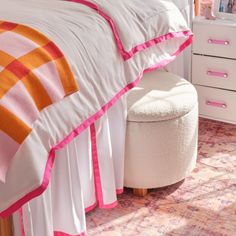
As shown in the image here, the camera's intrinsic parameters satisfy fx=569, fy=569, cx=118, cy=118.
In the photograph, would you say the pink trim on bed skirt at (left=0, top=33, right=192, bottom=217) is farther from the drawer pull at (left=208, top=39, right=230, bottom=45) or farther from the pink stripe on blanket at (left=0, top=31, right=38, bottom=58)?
the drawer pull at (left=208, top=39, right=230, bottom=45)

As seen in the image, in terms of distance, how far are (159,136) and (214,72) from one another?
80cm

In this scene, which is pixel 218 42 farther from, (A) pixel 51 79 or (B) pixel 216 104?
(A) pixel 51 79

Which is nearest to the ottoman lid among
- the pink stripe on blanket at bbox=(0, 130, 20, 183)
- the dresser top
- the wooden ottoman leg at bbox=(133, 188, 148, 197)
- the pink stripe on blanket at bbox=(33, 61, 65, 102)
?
the wooden ottoman leg at bbox=(133, 188, 148, 197)

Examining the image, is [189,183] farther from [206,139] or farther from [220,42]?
[220,42]

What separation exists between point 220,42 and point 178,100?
657 mm

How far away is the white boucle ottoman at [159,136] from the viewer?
229cm

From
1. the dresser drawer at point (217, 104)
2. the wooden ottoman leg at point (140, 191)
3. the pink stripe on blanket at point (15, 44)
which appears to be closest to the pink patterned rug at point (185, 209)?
the wooden ottoman leg at point (140, 191)

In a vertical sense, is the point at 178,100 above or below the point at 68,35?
below

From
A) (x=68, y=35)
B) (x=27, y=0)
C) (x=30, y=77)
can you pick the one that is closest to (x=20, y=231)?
(x=30, y=77)

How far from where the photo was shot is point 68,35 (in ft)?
6.55

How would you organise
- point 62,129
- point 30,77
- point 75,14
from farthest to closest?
point 75,14
point 62,129
point 30,77

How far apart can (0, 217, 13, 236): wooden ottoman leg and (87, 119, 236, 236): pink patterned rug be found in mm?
433

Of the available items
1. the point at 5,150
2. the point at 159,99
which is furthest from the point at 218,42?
the point at 5,150

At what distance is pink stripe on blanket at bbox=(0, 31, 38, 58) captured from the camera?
1731 mm
